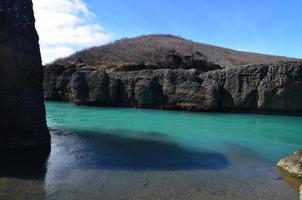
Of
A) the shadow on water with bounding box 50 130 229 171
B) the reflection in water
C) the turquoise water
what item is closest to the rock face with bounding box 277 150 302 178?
the turquoise water

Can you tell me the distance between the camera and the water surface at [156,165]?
6.80 metres

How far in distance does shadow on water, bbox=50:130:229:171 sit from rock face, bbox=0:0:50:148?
83 centimetres

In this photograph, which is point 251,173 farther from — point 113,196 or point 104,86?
point 104,86

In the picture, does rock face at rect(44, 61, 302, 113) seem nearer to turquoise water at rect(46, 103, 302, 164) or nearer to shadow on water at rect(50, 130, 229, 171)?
turquoise water at rect(46, 103, 302, 164)

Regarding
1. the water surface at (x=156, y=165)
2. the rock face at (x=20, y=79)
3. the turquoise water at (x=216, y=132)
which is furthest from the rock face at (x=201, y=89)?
the rock face at (x=20, y=79)

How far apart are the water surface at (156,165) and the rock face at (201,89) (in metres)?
8.93

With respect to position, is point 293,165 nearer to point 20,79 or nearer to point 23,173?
point 23,173

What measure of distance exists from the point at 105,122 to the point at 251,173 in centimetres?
958

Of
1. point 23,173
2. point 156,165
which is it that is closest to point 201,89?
point 156,165

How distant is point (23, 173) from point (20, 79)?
9.86 feet

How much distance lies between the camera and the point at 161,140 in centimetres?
1255

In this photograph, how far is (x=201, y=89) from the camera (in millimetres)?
25062

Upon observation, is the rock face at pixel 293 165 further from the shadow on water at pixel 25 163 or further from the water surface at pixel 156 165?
the shadow on water at pixel 25 163

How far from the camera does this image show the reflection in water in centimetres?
634
